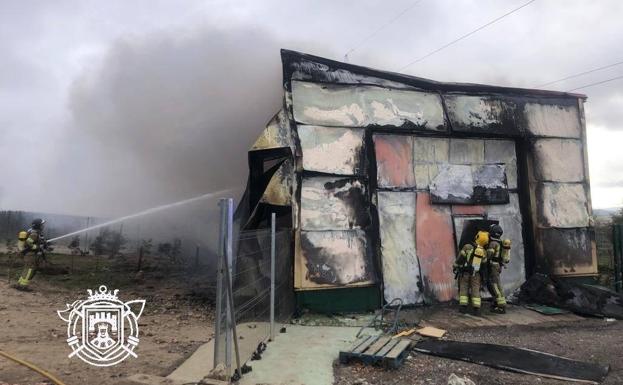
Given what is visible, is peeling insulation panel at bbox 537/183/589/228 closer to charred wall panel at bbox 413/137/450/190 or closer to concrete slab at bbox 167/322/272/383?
charred wall panel at bbox 413/137/450/190

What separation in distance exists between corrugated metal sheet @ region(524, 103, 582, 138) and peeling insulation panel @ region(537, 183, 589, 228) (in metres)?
1.09

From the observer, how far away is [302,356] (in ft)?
16.7

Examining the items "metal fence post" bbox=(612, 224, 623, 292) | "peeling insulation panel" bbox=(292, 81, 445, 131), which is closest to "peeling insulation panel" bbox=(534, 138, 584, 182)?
"metal fence post" bbox=(612, 224, 623, 292)

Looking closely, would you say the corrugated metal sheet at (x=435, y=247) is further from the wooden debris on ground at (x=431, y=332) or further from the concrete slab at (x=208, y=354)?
the concrete slab at (x=208, y=354)

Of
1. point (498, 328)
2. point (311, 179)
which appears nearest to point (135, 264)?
point (311, 179)

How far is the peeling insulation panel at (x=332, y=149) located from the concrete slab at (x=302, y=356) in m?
2.68

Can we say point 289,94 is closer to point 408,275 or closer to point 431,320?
point 408,275

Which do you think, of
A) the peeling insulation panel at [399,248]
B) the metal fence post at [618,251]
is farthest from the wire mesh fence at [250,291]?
the metal fence post at [618,251]

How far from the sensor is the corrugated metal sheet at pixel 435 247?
26.3ft

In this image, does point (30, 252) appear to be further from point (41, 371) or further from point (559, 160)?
point (559, 160)

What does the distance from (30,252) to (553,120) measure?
1165 cm

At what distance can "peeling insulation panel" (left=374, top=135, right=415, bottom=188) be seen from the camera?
26.5ft

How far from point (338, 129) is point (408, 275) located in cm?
287

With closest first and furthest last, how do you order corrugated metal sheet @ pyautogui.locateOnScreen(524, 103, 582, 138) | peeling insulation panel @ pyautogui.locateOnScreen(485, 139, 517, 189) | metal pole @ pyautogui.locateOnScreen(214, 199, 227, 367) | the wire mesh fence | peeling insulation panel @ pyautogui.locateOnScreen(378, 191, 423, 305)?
metal pole @ pyautogui.locateOnScreen(214, 199, 227, 367)
the wire mesh fence
peeling insulation panel @ pyautogui.locateOnScreen(378, 191, 423, 305)
peeling insulation panel @ pyautogui.locateOnScreen(485, 139, 517, 189)
corrugated metal sheet @ pyautogui.locateOnScreen(524, 103, 582, 138)
